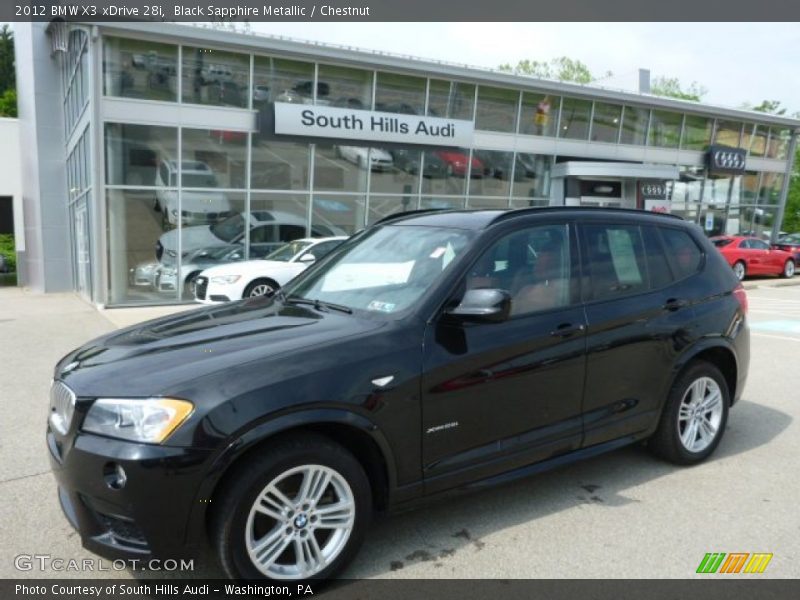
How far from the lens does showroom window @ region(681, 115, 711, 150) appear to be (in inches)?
966

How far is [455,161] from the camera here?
18.9m

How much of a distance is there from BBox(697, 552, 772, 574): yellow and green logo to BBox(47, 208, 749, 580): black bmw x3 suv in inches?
33.7

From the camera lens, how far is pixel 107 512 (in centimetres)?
265

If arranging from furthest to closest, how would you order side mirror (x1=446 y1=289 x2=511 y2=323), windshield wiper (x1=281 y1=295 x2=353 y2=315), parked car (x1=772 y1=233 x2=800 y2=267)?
1. parked car (x1=772 y1=233 x2=800 y2=267)
2. windshield wiper (x1=281 y1=295 x2=353 y2=315)
3. side mirror (x1=446 y1=289 x2=511 y2=323)

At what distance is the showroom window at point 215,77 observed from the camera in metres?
14.7

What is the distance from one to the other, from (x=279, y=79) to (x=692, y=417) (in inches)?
545

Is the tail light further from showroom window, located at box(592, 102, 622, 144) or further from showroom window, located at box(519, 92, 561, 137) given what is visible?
showroom window, located at box(592, 102, 622, 144)

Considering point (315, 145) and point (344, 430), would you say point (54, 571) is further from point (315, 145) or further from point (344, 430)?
point (315, 145)

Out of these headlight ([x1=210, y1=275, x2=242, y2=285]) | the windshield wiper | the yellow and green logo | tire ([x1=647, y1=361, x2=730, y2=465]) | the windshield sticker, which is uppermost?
the windshield sticker

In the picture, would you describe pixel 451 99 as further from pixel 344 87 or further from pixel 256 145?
pixel 256 145

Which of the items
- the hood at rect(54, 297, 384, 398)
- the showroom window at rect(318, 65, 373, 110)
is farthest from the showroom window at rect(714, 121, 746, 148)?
the hood at rect(54, 297, 384, 398)

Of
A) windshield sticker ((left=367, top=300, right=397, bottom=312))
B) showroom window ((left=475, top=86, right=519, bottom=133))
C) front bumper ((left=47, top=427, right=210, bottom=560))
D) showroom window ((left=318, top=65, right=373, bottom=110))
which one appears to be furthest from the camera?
showroom window ((left=475, top=86, right=519, bottom=133))

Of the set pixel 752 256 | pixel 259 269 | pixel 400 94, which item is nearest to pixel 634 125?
pixel 752 256

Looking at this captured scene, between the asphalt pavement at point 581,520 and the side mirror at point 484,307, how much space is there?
1206 millimetres
